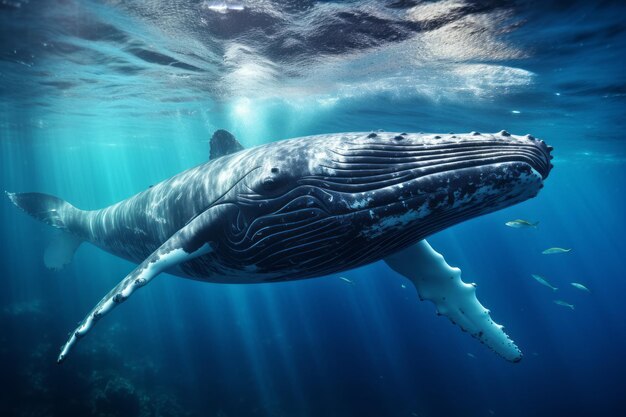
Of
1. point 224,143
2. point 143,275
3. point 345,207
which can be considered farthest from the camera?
point 224,143

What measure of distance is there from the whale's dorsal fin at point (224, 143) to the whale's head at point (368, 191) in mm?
2860

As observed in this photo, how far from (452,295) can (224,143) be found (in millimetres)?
5200

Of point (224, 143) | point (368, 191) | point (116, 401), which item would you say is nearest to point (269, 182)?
point (368, 191)

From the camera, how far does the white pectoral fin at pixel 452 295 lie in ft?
18.9

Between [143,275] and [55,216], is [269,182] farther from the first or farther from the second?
[55,216]

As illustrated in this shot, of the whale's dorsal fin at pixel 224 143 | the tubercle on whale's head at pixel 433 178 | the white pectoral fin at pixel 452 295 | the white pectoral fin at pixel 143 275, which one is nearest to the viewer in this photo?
the tubercle on whale's head at pixel 433 178

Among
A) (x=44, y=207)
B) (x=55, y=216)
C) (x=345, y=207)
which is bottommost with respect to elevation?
(x=345, y=207)

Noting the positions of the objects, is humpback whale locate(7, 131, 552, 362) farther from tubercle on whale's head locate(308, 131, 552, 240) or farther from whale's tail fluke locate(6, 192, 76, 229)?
whale's tail fluke locate(6, 192, 76, 229)

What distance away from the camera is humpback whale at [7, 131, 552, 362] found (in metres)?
3.11

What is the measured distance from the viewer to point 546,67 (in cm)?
1406

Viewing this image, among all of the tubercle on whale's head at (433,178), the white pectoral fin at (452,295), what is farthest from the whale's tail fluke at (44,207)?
the tubercle on whale's head at (433,178)

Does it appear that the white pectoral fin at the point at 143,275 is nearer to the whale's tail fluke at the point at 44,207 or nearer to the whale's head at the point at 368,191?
the whale's head at the point at 368,191

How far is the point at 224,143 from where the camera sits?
723cm

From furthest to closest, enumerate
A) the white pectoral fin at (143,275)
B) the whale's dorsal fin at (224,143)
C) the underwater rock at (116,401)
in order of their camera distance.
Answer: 1. the underwater rock at (116,401)
2. the whale's dorsal fin at (224,143)
3. the white pectoral fin at (143,275)
